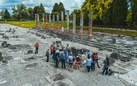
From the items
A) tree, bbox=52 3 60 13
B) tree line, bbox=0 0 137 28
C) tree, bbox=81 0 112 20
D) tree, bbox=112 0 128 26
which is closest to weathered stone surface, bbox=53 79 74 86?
tree line, bbox=0 0 137 28

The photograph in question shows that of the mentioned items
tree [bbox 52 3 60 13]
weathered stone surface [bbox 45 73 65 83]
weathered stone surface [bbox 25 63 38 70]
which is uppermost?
tree [bbox 52 3 60 13]

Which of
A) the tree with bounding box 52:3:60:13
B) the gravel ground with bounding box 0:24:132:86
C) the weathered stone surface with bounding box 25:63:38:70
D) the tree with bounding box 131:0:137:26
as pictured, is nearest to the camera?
the gravel ground with bounding box 0:24:132:86

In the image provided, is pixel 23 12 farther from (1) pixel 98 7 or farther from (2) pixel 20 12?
(1) pixel 98 7

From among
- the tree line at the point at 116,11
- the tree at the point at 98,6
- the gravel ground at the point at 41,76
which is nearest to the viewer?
the gravel ground at the point at 41,76

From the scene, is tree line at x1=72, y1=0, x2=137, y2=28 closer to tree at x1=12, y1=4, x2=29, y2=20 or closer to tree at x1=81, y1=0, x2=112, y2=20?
tree at x1=81, y1=0, x2=112, y2=20

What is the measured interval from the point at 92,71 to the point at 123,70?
302cm

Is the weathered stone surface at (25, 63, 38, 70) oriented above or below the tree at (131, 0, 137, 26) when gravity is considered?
below

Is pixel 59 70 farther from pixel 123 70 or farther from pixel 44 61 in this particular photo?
pixel 123 70

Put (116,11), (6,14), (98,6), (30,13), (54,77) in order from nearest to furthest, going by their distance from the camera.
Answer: (54,77), (116,11), (98,6), (6,14), (30,13)

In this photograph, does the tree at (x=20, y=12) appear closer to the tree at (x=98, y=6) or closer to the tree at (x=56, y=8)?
the tree at (x=56, y=8)

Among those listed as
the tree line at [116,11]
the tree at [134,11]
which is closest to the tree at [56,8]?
the tree line at [116,11]

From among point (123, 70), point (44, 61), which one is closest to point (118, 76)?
point (123, 70)

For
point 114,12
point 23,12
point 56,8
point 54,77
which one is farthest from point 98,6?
point 23,12

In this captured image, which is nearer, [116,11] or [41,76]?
[41,76]
